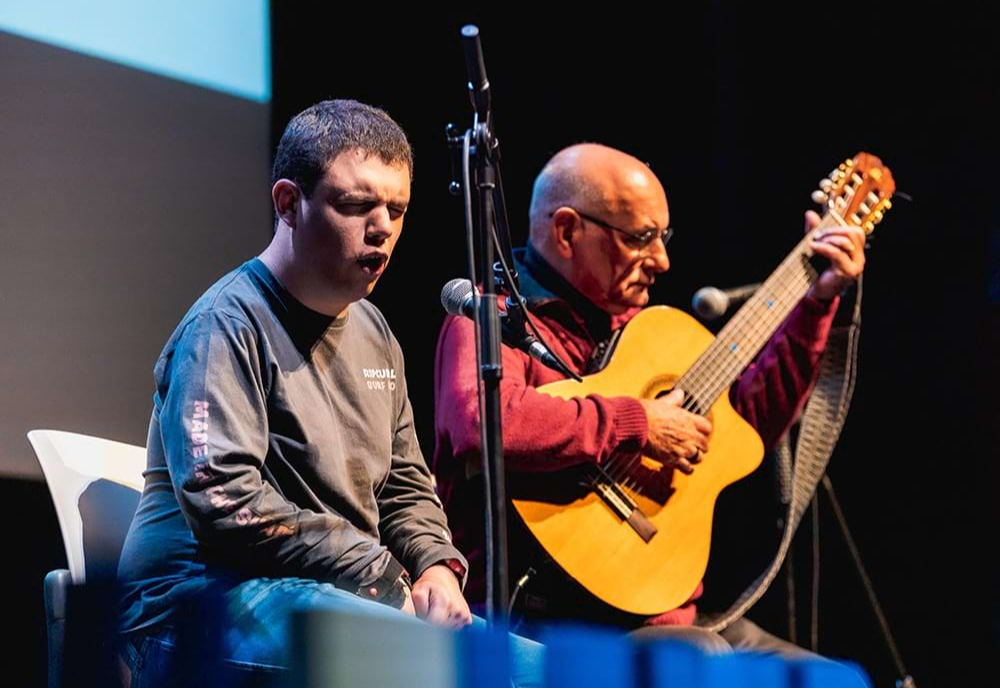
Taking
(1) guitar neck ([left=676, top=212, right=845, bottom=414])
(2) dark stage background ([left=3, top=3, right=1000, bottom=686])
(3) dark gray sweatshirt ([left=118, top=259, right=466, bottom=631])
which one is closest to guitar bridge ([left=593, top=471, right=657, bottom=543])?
(1) guitar neck ([left=676, top=212, right=845, bottom=414])

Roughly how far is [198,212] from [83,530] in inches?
43.8

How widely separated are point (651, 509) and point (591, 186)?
976 mm

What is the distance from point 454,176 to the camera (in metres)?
2.30

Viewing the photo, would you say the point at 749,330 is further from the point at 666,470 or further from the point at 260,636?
the point at 260,636

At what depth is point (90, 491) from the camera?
248cm

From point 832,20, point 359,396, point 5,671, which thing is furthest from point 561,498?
point 832,20

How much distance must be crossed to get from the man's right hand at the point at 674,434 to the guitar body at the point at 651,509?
53mm

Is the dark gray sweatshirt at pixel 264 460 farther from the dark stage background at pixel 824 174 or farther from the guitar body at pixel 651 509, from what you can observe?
the dark stage background at pixel 824 174

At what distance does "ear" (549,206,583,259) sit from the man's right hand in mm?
543

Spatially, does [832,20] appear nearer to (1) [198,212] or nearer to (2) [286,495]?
(1) [198,212]

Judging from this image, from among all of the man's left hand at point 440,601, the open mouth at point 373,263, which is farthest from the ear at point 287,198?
the man's left hand at point 440,601

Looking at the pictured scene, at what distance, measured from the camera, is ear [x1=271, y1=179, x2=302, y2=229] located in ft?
7.89

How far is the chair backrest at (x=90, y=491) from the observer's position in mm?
2391

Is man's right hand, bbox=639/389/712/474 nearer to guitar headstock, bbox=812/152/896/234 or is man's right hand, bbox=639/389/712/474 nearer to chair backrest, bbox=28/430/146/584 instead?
guitar headstock, bbox=812/152/896/234
